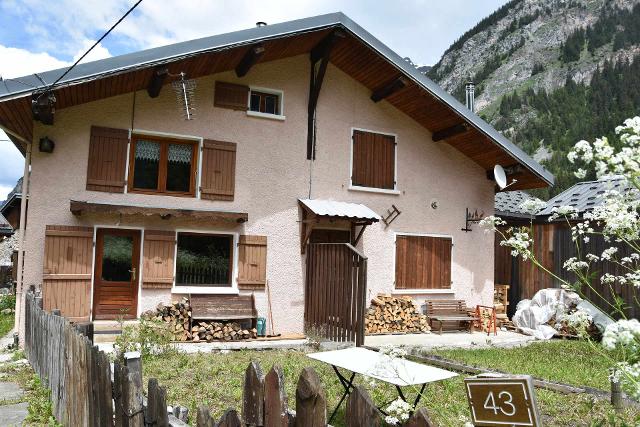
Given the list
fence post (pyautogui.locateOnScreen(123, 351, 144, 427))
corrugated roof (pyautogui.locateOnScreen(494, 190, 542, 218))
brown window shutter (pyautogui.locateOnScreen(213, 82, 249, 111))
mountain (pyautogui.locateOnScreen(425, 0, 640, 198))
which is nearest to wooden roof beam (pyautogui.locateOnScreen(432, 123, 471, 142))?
corrugated roof (pyautogui.locateOnScreen(494, 190, 542, 218))

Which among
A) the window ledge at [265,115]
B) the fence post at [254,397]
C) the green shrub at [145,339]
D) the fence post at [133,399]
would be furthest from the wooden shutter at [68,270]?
the fence post at [254,397]

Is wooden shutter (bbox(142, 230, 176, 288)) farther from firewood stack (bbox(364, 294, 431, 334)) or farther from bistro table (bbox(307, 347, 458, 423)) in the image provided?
bistro table (bbox(307, 347, 458, 423))

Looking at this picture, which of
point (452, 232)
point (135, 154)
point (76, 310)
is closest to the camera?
point (76, 310)

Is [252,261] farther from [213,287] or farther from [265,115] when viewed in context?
[265,115]

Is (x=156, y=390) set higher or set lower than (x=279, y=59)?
lower

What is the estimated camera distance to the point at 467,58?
114 metres

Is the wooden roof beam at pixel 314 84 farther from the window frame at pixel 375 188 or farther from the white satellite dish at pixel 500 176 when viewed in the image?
the white satellite dish at pixel 500 176

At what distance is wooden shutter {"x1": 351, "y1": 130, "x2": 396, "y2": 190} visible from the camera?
1179cm

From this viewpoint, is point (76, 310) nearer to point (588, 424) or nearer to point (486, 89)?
point (588, 424)

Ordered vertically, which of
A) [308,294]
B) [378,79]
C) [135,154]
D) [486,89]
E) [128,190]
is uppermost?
[486,89]

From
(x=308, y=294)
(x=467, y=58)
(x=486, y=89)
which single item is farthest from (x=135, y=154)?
(x=467, y=58)

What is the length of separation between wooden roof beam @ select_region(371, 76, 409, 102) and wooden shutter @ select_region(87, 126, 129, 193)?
17.3 feet

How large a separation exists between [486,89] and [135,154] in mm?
102115

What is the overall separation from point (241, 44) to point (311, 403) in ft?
26.3
